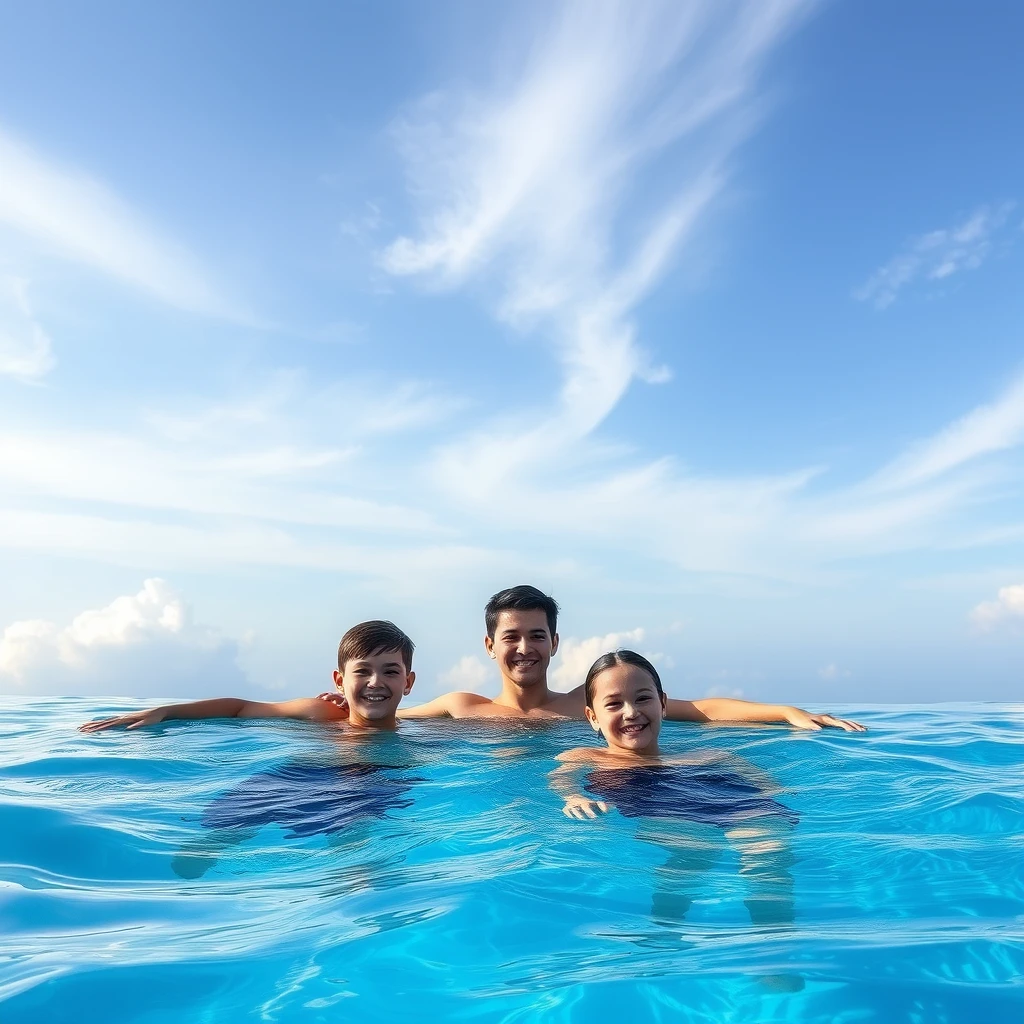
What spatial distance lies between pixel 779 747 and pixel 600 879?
4.02m

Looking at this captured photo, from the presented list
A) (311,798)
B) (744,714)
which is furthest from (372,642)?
(744,714)

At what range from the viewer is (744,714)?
8578 millimetres

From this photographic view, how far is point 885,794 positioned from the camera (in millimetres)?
5836

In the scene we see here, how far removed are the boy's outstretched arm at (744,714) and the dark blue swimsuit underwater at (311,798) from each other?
3.69 metres

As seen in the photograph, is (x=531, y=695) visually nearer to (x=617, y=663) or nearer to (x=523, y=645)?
(x=523, y=645)

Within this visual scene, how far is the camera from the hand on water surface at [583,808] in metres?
4.75

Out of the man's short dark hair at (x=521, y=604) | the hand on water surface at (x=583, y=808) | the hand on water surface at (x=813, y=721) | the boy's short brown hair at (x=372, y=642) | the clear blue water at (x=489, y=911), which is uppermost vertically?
the man's short dark hair at (x=521, y=604)

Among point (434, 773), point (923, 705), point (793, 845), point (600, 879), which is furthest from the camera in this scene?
point (923, 705)

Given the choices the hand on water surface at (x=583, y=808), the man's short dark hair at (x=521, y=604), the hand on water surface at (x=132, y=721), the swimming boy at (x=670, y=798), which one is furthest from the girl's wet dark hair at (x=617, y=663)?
the hand on water surface at (x=132, y=721)

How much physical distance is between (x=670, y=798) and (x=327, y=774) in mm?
2348

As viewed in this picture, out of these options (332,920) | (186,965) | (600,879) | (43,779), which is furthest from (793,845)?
(43,779)

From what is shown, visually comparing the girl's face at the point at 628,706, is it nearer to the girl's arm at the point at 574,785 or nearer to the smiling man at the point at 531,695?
the girl's arm at the point at 574,785

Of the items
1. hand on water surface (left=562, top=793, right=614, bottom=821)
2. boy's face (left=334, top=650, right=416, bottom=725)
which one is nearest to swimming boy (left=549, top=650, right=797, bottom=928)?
hand on water surface (left=562, top=793, right=614, bottom=821)

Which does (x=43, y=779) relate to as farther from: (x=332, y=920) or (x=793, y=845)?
(x=793, y=845)
